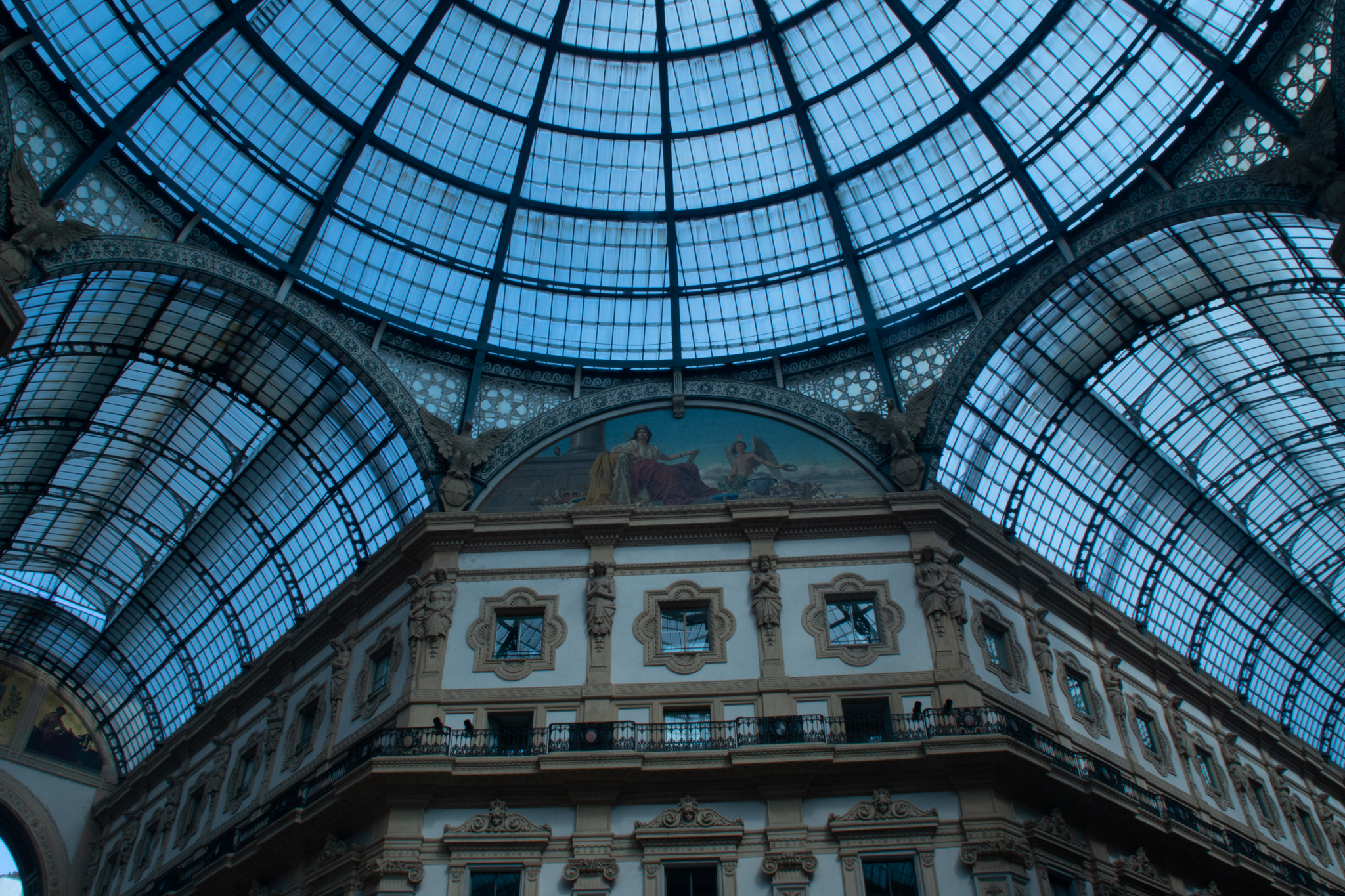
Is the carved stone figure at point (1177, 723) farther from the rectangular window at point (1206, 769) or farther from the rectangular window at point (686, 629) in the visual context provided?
the rectangular window at point (686, 629)

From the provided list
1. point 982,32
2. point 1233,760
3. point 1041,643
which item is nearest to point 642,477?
point 1041,643

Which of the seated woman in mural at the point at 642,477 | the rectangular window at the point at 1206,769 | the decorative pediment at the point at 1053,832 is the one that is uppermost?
the seated woman in mural at the point at 642,477

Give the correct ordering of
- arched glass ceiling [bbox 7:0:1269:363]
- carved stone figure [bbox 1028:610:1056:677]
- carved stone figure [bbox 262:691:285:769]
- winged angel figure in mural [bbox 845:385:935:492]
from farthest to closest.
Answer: carved stone figure [bbox 262:691:285:769], winged angel figure in mural [bbox 845:385:935:492], carved stone figure [bbox 1028:610:1056:677], arched glass ceiling [bbox 7:0:1269:363]

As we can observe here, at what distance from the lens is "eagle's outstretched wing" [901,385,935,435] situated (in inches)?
1287

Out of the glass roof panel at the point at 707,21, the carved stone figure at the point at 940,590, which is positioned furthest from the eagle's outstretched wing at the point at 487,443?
the glass roof panel at the point at 707,21

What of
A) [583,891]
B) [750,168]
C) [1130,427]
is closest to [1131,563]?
[1130,427]

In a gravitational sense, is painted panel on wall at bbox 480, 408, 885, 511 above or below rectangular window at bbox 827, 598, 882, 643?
above

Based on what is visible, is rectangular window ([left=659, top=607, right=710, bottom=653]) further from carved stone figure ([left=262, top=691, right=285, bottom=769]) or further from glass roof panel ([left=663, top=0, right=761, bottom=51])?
glass roof panel ([left=663, top=0, right=761, bottom=51])

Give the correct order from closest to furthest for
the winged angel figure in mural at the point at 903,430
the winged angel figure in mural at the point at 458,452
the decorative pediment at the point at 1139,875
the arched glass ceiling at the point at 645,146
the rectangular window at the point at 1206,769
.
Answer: the decorative pediment at the point at 1139,875
the arched glass ceiling at the point at 645,146
the winged angel figure in mural at the point at 903,430
the winged angel figure in mural at the point at 458,452
the rectangular window at the point at 1206,769

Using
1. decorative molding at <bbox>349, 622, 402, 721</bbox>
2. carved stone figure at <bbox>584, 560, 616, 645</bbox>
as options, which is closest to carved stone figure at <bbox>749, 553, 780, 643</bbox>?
carved stone figure at <bbox>584, 560, 616, 645</bbox>

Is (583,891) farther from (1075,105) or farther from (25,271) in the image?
(1075,105)

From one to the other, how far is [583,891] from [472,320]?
65.7 ft

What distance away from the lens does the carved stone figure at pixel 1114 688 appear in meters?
33.0

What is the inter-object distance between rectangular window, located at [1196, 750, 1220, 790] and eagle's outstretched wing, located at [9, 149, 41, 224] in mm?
41620
